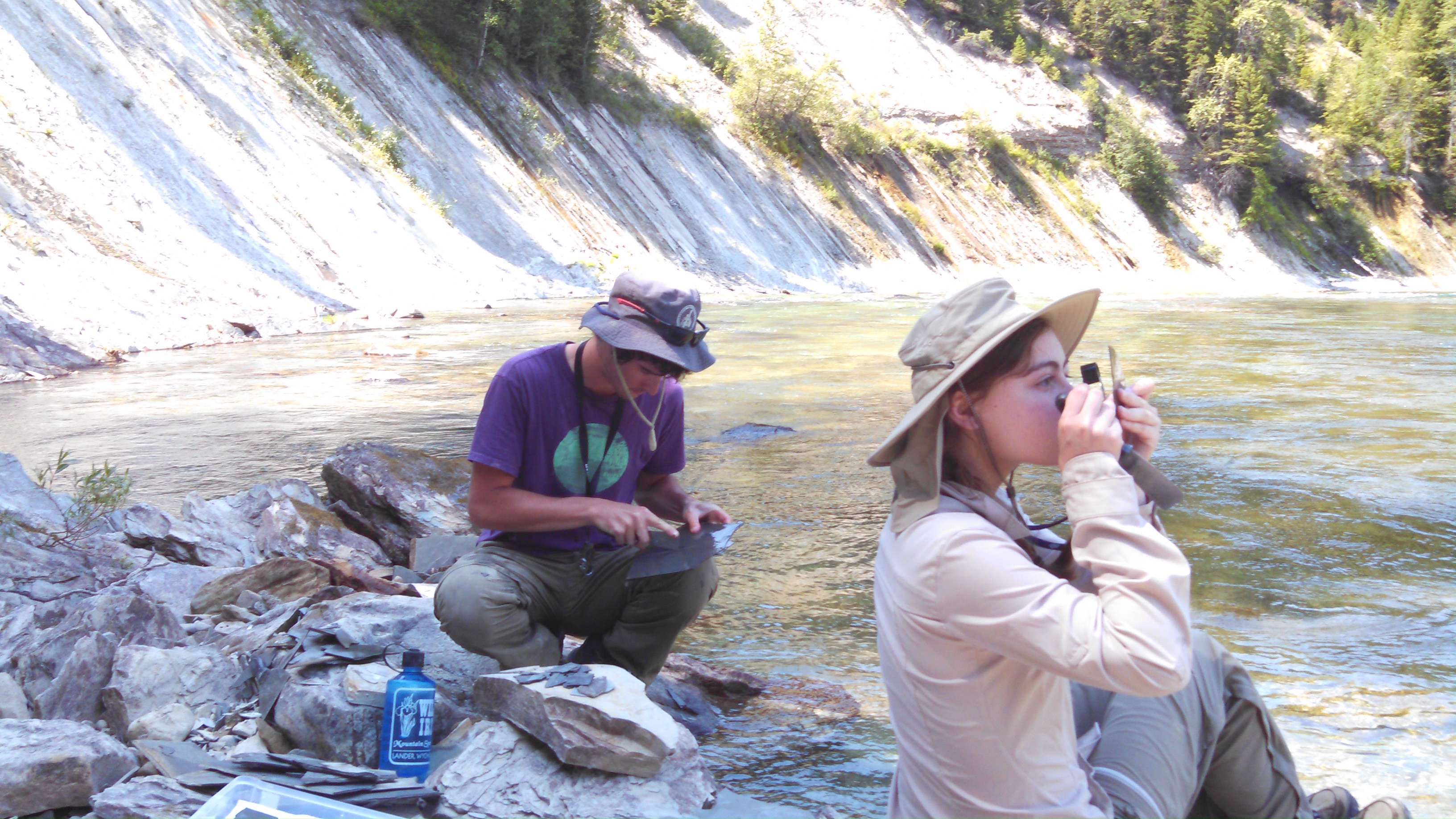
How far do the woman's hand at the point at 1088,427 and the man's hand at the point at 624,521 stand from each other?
169 centimetres

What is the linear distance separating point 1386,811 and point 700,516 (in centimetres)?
199

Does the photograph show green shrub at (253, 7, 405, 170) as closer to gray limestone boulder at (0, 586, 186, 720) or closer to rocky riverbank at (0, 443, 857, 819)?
rocky riverbank at (0, 443, 857, 819)

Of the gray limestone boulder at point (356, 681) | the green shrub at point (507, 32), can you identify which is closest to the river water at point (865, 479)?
the gray limestone boulder at point (356, 681)

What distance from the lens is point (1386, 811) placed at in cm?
247

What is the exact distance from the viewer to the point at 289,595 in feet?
13.7

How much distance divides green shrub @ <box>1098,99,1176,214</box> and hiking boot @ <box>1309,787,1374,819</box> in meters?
52.8

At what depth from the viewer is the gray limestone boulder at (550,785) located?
9.08 feet

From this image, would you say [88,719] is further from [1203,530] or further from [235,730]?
[1203,530]

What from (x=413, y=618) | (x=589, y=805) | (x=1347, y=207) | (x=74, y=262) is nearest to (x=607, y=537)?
(x=413, y=618)

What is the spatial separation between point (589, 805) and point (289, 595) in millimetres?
Answer: 1918

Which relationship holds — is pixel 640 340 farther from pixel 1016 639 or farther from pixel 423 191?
pixel 423 191

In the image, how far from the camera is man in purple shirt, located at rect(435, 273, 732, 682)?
3305 millimetres

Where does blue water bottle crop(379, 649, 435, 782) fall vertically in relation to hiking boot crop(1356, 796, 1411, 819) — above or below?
above

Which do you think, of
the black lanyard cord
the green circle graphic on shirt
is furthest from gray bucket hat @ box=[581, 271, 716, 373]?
the green circle graphic on shirt
